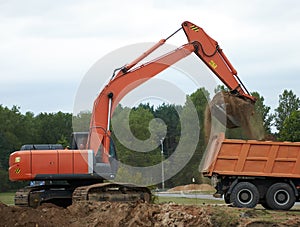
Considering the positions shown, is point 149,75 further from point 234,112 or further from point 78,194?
point 78,194

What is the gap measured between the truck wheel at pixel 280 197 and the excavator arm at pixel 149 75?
290cm

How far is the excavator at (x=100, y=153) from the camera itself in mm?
18812

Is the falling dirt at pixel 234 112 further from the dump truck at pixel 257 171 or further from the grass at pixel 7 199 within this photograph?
the grass at pixel 7 199

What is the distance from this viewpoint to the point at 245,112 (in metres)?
21.2

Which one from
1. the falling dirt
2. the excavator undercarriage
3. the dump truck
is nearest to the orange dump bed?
the dump truck

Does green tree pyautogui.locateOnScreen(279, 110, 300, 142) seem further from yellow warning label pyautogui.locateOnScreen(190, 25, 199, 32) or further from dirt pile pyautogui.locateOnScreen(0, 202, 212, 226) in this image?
dirt pile pyautogui.locateOnScreen(0, 202, 212, 226)

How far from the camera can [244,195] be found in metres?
21.3

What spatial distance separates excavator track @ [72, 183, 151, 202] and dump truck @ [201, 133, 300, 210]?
3085 mm

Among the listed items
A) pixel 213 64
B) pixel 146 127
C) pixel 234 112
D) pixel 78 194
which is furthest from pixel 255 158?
pixel 146 127

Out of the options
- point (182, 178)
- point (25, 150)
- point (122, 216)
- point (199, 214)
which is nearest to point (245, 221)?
point (199, 214)

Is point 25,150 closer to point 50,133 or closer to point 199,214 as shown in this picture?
point 199,214

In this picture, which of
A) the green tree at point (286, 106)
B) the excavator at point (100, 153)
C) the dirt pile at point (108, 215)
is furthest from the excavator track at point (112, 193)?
the green tree at point (286, 106)

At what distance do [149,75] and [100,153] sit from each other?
289 centimetres

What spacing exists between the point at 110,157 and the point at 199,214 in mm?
5742
